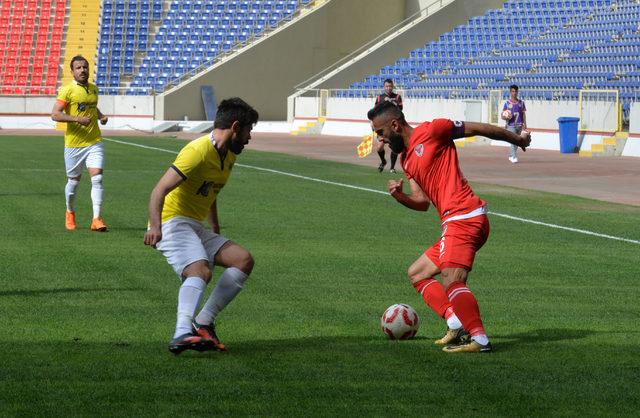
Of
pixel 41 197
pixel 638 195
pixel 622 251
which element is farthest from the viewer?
pixel 638 195

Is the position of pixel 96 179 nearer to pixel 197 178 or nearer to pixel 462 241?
pixel 197 178

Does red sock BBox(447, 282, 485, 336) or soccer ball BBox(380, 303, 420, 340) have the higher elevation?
red sock BBox(447, 282, 485, 336)

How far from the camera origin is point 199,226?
8.30 metres

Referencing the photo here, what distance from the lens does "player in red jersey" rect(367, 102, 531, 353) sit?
812 centimetres

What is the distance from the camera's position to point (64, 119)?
50.4 ft

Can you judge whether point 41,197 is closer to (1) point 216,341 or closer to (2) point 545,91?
(1) point 216,341

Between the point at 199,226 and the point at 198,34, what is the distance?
54553 mm

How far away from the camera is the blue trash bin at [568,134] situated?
37.8 meters

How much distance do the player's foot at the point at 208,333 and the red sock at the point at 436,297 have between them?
1.46m

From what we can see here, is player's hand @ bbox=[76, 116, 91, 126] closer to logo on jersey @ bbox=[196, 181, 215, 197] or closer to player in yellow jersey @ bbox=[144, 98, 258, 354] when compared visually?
player in yellow jersey @ bbox=[144, 98, 258, 354]

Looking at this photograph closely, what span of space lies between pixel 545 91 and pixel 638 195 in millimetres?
20481

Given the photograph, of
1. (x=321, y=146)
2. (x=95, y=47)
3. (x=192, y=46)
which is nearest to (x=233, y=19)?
(x=192, y=46)

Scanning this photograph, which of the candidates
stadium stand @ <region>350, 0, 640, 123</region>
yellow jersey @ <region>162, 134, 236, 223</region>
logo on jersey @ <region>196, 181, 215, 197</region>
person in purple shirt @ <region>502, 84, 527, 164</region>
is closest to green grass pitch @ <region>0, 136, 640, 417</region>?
yellow jersey @ <region>162, 134, 236, 223</region>

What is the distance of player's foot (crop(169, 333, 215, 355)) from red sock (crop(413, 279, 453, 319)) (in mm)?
1619
